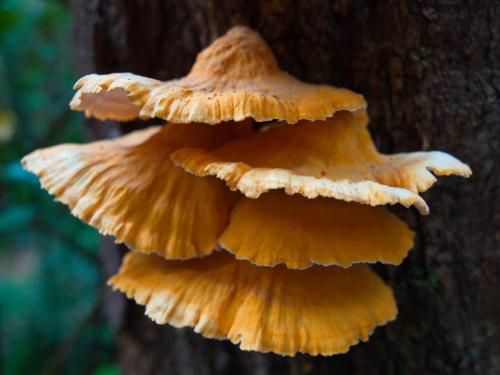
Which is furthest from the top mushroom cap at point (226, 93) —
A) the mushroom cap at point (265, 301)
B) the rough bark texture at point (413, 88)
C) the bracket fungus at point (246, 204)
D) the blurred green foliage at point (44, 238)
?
the blurred green foliage at point (44, 238)

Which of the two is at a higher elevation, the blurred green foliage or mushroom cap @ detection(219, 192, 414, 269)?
mushroom cap @ detection(219, 192, 414, 269)

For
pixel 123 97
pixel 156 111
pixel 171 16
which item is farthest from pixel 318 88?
pixel 171 16

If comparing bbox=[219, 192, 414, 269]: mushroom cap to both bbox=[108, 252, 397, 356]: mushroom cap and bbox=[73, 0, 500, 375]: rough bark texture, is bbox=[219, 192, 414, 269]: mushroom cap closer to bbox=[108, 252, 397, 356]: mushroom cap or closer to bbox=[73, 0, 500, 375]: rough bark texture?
bbox=[108, 252, 397, 356]: mushroom cap

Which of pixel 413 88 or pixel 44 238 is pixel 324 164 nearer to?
pixel 413 88

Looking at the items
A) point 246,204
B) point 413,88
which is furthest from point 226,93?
point 413,88

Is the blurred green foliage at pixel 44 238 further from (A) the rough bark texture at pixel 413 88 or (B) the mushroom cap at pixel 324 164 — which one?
(B) the mushroom cap at pixel 324 164

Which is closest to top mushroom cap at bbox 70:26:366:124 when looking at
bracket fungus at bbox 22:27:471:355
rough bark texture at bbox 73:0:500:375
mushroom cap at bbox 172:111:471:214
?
bracket fungus at bbox 22:27:471:355
